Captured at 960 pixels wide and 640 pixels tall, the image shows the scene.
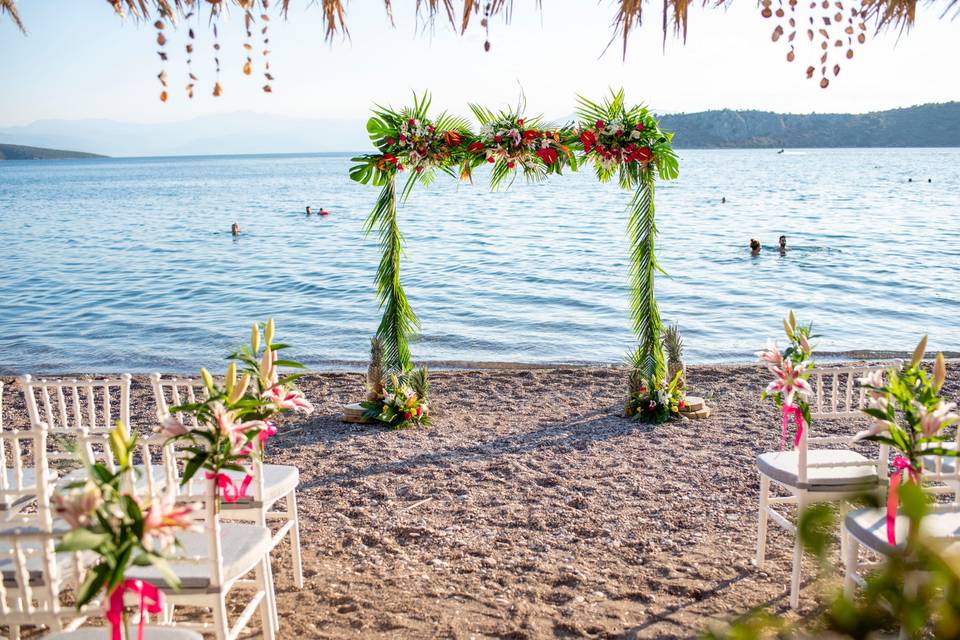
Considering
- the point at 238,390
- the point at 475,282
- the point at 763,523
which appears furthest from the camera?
the point at 475,282

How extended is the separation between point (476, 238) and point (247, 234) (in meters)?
9.11

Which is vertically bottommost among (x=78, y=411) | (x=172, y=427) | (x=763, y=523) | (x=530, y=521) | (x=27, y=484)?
(x=530, y=521)

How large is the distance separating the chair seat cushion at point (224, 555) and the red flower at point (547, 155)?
4185mm

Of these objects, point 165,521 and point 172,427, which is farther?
point 172,427

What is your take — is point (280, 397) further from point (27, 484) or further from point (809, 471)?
point (809, 471)

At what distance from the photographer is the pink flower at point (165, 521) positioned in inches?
81.6

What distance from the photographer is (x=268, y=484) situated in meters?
3.95

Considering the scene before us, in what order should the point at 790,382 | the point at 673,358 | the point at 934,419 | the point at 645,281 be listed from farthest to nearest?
the point at 673,358
the point at 645,281
the point at 790,382
the point at 934,419

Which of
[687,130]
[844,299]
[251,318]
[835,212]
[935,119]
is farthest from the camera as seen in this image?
[687,130]

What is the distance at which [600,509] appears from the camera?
5105 mm

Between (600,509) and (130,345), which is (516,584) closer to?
(600,509)

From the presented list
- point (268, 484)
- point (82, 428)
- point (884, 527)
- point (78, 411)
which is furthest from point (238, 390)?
point (884, 527)

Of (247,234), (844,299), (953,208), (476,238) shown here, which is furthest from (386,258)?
(953,208)

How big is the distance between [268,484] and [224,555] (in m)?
0.82
